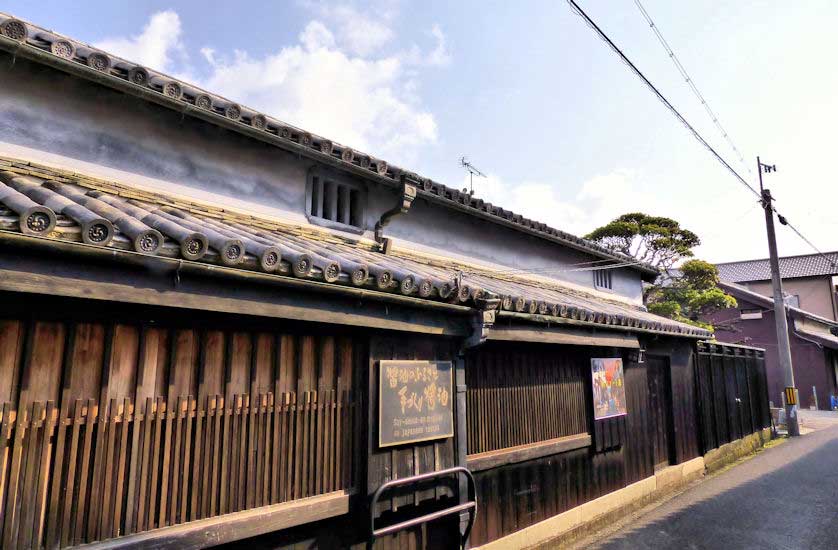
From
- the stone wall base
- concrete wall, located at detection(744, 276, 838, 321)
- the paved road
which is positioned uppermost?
concrete wall, located at detection(744, 276, 838, 321)

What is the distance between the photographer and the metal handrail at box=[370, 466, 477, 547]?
4957 millimetres

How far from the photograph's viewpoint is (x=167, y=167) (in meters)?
Answer: 6.27

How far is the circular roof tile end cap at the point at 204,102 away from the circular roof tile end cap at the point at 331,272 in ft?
10.5

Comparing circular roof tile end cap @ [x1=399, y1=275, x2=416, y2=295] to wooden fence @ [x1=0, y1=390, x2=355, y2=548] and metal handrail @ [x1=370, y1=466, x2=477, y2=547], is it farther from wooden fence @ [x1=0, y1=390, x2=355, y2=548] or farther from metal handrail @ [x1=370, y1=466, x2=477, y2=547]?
metal handrail @ [x1=370, y1=466, x2=477, y2=547]

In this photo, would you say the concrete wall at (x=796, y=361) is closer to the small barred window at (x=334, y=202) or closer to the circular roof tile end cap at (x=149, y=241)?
the small barred window at (x=334, y=202)

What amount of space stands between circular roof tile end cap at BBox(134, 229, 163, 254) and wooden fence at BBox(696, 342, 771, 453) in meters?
14.6

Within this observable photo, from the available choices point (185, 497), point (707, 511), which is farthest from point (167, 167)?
point (707, 511)

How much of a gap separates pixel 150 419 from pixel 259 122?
435 centimetres

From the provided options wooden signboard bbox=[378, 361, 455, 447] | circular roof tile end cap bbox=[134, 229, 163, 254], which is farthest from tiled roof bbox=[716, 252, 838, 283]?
circular roof tile end cap bbox=[134, 229, 163, 254]

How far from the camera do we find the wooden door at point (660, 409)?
1141 cm

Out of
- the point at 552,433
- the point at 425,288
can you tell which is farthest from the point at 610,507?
the point at 425,288

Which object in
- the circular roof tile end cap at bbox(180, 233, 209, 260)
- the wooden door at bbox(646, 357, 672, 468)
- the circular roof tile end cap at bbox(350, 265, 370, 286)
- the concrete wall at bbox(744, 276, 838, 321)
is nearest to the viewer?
the circular roof tile end cap at bbox(180, 233, 209, 260)

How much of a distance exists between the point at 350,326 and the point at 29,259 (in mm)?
2818

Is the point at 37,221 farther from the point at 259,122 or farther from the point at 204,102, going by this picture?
the point at 259,122
